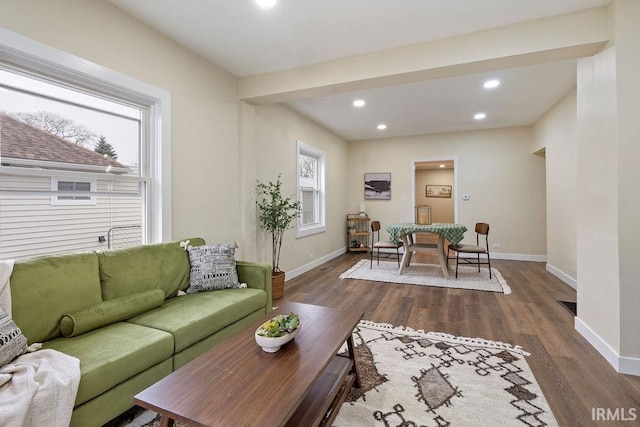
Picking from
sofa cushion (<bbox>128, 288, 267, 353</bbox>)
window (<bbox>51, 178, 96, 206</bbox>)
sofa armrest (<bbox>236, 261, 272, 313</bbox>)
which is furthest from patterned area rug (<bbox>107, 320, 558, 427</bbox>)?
window (<bbox>51, 178, 96, 206</bbox>)

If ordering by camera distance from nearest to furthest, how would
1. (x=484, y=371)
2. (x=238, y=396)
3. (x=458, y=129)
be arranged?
(x=238, y=396)
(x=484, y=371)
(x=458, y=129)

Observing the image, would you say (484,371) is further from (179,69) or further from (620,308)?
(179,69)

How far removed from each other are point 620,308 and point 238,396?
2.65 metres

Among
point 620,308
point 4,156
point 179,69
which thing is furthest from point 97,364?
point 620,308

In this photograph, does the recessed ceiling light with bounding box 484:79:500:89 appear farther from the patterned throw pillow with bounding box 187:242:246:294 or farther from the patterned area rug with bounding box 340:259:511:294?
the patterned throw pillow with bounding box 187:242:246:294

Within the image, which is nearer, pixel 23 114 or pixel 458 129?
pixel 23 114

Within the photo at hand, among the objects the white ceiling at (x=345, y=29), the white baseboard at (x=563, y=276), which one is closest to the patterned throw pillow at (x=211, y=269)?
the white ceiling at (x=345, y=29)

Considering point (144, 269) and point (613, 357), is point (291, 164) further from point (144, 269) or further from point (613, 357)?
point (613, 357)

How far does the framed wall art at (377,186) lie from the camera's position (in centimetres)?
697

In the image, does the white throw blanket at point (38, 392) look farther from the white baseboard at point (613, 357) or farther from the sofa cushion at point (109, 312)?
the white baseboard at point (613, 357)

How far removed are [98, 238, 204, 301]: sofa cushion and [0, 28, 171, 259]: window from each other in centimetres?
31

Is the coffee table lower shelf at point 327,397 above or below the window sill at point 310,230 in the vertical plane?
below

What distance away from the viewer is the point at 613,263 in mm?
2148

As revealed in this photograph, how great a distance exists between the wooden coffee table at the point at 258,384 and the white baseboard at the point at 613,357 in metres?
1.94
